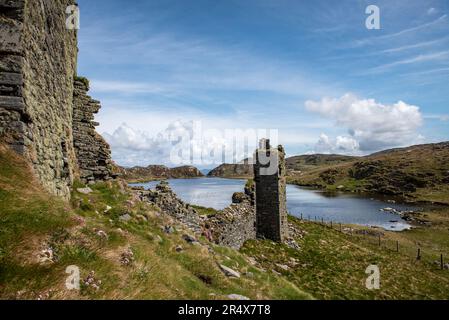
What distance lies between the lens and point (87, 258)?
25.9 ft

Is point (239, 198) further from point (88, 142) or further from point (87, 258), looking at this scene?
point (87, 258)

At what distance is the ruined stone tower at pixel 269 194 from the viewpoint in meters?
28.9

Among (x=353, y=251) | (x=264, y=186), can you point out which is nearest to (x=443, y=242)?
(x=353, y=251)

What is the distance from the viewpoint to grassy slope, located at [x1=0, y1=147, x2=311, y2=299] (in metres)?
6.66

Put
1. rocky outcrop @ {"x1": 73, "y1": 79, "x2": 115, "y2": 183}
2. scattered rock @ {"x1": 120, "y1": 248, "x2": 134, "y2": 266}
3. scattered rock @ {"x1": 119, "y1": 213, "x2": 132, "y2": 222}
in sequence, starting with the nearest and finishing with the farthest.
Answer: scattered rock @ {"x1": 120, "y1": 248, "x2": 134, "y2": 266}, scattered rock @ {"x1": 119, "y1": 213, "x2": 132, "y2": 222}, rocky outcrop @ {"x1": 73, "y1": 79, "x2": 115, "y2": 183}

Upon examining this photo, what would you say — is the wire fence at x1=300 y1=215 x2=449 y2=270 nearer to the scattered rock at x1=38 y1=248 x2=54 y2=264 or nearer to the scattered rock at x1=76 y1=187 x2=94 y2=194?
the scattered rock at x1=76 y1=187 x2=94 y2=194

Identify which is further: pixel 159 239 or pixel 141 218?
pixel 141 218

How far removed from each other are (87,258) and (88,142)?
10800 millimetres

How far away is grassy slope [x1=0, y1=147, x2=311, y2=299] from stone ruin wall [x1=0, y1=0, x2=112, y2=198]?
3.27 ft

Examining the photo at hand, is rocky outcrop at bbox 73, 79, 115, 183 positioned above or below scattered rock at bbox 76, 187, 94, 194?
above

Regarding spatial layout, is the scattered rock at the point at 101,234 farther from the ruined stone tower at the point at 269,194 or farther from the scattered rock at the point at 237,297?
the ruined stone tower at the point at 269,194

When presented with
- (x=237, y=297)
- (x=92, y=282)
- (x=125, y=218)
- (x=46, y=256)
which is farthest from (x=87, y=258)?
(x=125, y=218)

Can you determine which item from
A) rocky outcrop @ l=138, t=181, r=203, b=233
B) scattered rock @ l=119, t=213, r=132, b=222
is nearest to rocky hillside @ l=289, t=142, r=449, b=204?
rocky outcrop @ l=138, t=181, r=203, b=233

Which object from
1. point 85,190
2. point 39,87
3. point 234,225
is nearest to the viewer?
point 39,87
